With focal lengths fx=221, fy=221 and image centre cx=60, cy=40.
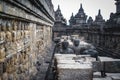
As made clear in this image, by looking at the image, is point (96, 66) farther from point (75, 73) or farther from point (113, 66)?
point (75, 73)

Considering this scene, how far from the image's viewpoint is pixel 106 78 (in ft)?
15.1

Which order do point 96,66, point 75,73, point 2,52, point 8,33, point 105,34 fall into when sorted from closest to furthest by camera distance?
point 2,52
point 8,33
point 75,73
point 96,66
point 105,34

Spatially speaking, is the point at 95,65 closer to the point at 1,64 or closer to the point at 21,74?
the point at 21,74

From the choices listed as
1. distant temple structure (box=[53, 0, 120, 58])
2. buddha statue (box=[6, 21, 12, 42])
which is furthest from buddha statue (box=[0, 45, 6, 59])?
distant temple structure (box=[53, 0, 120, 58])

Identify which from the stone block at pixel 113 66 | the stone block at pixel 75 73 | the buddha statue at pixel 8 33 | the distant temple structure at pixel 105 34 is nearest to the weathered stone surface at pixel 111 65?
the stone block at pixel 113 66

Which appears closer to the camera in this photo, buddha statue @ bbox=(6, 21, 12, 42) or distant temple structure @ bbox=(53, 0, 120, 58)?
buddha statue @ bbox=(6, 21, 12, 42)

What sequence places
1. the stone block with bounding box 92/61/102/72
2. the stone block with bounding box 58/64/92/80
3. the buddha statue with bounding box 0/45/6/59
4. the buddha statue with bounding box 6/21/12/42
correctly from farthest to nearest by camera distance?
the stone block with bounding box 92/61/102/72
the stone block with bounding box 58/64/92/80
the buddha statue with bounding box 6/21/12/42
the buddha statue with bounding box 0/45/6/59

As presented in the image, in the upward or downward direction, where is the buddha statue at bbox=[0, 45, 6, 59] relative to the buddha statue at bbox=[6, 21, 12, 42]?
downward

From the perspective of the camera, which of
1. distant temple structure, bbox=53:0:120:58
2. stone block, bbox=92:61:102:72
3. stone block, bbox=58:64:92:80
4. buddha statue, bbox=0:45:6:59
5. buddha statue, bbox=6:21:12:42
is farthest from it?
distant temple structure, bbox=53:0:120:58

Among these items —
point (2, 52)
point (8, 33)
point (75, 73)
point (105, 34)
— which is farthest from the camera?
point (105, 34)

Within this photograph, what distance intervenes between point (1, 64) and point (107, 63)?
9.64 feet

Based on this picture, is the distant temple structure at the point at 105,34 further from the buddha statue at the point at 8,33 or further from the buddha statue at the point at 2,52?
the buddha statue at the point at 2,52

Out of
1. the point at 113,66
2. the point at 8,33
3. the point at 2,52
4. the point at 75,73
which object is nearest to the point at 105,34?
the point at 113,66

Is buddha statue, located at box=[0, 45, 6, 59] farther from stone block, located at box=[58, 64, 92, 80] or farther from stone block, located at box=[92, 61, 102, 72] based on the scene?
stone block, located at box=[92, 61, 102, 72]
